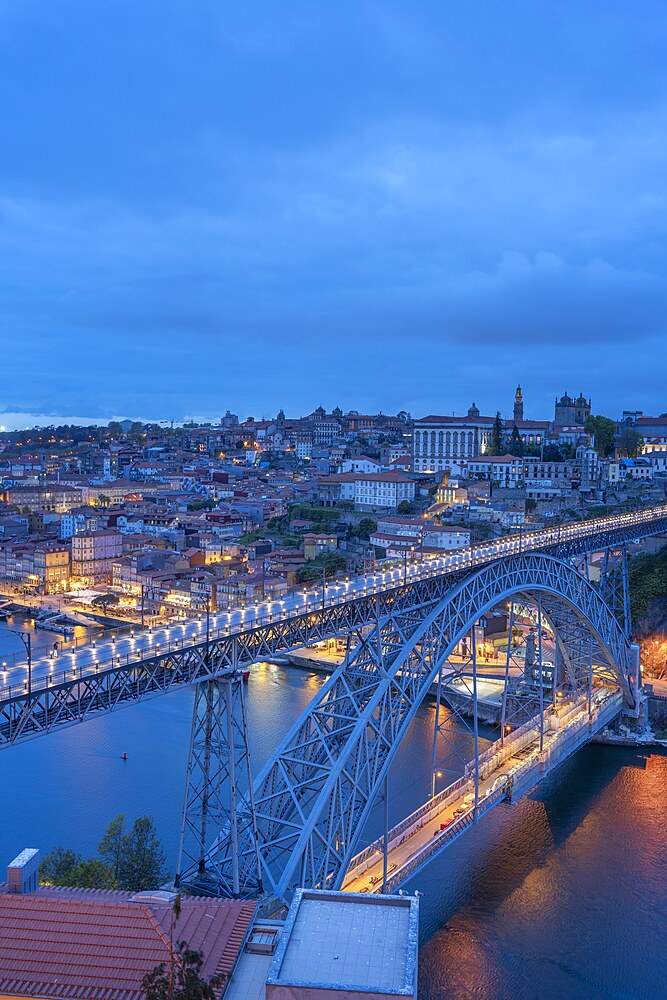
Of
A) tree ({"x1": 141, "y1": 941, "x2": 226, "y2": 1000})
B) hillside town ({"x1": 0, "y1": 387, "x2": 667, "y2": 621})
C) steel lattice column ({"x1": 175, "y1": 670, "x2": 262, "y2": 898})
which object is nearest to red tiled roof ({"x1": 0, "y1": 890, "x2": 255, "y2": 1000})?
tree ({"x1": 141, "y1": 941, "x2": 226, "y2": 1000})

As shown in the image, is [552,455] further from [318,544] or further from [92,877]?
[92,877]

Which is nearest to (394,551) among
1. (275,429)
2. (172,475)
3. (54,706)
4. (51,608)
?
(51,608)

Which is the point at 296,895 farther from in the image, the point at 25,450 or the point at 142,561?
the point at 25,450

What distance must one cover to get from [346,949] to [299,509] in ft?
134

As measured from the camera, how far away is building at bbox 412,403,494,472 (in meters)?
54.9

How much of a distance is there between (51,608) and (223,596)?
869 centimetres

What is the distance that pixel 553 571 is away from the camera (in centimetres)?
1894

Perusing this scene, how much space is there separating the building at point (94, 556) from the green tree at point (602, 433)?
30980 millimetres

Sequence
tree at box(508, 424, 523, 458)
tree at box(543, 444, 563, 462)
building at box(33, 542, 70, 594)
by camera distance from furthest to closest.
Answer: tree at box(508, 424, 523, 458), tree at box(543, 444, 563, 462), building at box(33, 542, 70, 594)

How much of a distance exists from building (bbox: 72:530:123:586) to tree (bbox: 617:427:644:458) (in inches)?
1255

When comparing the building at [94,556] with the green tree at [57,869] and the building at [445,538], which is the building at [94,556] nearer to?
the building at [445,538]

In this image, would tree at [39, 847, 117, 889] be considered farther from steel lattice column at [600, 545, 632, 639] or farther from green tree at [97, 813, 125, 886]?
steel lattice column at [600, 545, 632, 639]

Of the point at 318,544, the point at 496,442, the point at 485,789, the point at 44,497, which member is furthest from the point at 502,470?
the point at 485,789

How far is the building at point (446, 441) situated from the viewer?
180 feet
